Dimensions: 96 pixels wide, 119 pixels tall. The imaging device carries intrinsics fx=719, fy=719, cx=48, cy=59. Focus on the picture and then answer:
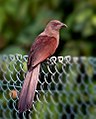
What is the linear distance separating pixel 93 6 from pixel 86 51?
1.43 feet

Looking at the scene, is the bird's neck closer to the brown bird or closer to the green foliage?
the brown bird

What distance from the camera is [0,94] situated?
5.10 meters

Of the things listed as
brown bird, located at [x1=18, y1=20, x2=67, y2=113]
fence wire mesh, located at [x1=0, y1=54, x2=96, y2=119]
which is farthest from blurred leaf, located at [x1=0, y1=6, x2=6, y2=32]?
brown bird, located at [x1=18, y1=20, x2=67, y2=113]

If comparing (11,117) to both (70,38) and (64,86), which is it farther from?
(70,38)

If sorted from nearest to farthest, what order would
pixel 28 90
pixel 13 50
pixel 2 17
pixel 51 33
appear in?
pixel 28 90 → pixel 51 33 → pixel 13 50 → pixel 2 17

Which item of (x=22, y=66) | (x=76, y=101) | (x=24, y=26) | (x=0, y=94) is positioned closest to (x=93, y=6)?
(x=24, y=26)

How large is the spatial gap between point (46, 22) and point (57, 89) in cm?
154

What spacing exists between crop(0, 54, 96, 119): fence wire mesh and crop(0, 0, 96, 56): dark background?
17.6 inches

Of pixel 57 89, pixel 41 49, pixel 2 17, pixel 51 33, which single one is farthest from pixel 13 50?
pixel 41 49

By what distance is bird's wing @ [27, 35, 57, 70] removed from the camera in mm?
4059

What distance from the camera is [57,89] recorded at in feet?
17.6

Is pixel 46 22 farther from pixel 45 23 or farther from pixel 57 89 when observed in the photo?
pixel 57 89

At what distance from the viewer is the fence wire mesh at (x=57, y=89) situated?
4363 mm

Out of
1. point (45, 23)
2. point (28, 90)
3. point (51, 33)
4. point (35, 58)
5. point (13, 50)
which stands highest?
point (45, 23)
